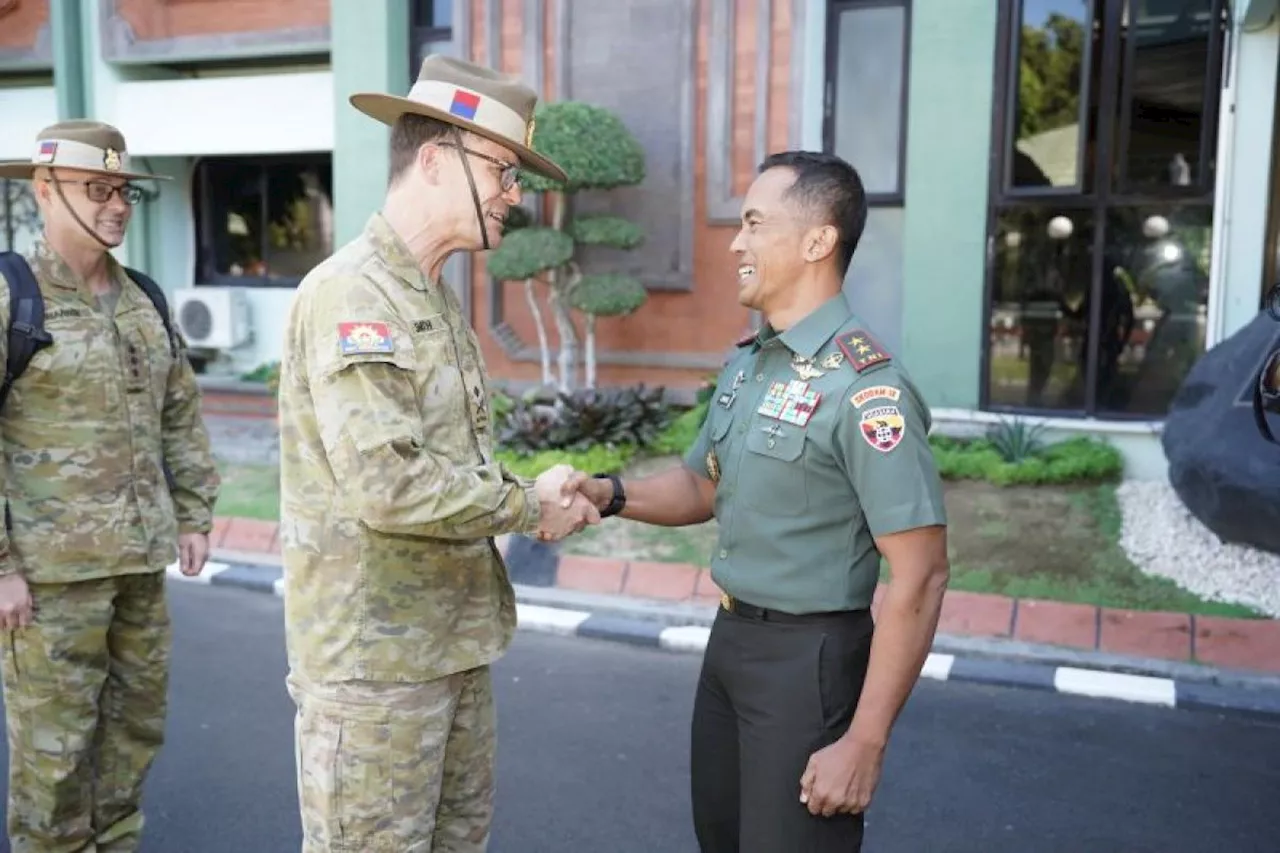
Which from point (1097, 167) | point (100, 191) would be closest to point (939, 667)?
point (100, 191)

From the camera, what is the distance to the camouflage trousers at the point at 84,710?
3184mm

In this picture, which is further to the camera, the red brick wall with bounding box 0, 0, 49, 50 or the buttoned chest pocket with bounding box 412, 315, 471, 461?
the red brick wall with bounding box 0, 0, 49, 50

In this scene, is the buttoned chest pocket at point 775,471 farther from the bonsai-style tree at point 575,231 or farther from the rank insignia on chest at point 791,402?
the bonsai-style tree at point 575,231

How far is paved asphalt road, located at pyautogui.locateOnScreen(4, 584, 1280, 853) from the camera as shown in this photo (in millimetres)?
3850

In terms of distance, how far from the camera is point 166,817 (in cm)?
396

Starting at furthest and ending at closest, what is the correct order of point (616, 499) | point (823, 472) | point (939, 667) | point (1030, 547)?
point (1030, 547) < point (939, 667) < point (616, 499) < point (823, 472)

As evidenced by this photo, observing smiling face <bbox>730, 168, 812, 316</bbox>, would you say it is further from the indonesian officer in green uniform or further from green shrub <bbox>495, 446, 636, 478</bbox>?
green shrub <bbox>495, 446, 636, 478</bbox>

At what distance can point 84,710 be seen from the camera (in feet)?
10.6

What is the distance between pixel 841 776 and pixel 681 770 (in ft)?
7.38

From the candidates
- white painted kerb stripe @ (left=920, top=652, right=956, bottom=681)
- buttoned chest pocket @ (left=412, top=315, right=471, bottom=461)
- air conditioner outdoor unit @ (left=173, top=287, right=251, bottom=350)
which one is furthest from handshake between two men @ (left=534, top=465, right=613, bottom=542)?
air conditioner outdoor unit @ (left=173, top=287, right=251, bottom=350)

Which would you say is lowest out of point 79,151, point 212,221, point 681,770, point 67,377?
point 681,770

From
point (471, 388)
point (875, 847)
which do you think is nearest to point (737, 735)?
point (471, 388)

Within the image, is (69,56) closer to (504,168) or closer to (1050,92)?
(1050,92)

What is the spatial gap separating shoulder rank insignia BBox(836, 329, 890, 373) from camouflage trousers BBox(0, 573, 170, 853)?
2.22 meters
